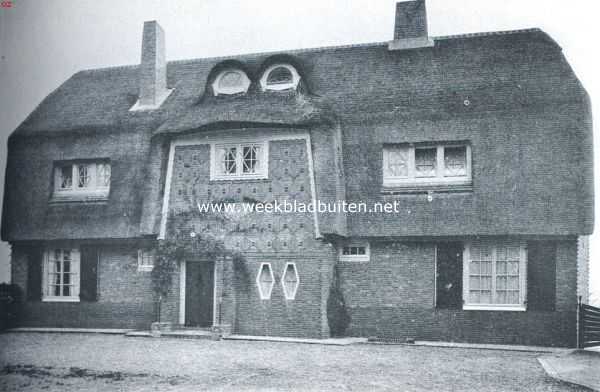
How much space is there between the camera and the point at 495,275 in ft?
48.9

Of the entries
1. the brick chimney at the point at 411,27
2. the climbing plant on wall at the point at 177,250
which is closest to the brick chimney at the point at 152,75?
the climbing plant on wall at the point at 177,250

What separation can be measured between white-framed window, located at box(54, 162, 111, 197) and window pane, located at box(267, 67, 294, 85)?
16.3 feet

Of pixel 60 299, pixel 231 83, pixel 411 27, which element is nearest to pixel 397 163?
pixel 411 27

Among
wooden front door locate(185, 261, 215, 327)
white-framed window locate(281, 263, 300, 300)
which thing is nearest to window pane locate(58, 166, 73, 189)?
wooden front door locate(185, 261, 215, 327)

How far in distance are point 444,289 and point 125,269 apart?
26.9 ft

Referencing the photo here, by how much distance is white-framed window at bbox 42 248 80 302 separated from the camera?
695 inches

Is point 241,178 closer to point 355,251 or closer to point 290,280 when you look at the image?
point 290,280

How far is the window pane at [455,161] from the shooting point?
15.4 m

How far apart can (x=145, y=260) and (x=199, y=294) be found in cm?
190

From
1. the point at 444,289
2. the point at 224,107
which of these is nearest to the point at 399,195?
the point at 444,289

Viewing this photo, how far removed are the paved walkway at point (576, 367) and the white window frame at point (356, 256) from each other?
15.3ft

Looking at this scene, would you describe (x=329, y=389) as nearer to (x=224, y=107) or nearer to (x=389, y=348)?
(x=389, y=348)

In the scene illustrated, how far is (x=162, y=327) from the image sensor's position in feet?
52.2

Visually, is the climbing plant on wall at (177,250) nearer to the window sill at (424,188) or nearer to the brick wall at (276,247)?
the brick wall at (276,247)
